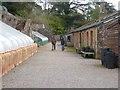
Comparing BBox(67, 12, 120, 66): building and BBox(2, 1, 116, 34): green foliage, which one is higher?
BBox(2, 1, 116, 34): green foliage

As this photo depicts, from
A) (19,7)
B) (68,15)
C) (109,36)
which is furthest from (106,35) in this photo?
(68,15)

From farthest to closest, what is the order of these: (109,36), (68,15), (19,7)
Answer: (68,15)
(19,7)
(109,36)

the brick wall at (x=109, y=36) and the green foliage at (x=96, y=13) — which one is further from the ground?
the green foliage at (x=96, y=13)

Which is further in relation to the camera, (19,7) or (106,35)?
(19,7)

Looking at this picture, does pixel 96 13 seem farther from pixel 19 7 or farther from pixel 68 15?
pixel 19 7

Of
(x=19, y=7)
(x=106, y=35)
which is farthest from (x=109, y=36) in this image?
(x=19, y=7)

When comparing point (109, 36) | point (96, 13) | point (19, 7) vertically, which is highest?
point (96, 13)

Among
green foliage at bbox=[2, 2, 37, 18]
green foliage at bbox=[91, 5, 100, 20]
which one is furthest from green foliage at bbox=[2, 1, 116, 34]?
green foliage at bbox=[2, 2, 37, 18]

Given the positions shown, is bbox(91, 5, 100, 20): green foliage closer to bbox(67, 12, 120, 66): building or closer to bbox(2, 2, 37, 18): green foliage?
bbox(2, 2, 37, 18): green foliage

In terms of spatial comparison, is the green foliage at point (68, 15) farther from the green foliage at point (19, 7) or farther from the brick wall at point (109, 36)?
the brick wall at point (109, 36)

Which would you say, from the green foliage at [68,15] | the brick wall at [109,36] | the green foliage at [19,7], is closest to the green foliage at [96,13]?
the green foliage at [68,15]

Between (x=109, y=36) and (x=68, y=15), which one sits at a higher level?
(x=68, y=15)

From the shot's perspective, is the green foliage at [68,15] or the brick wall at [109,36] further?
the green foliage at [68,15]

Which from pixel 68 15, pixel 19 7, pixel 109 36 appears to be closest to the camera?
pixel 109 36
